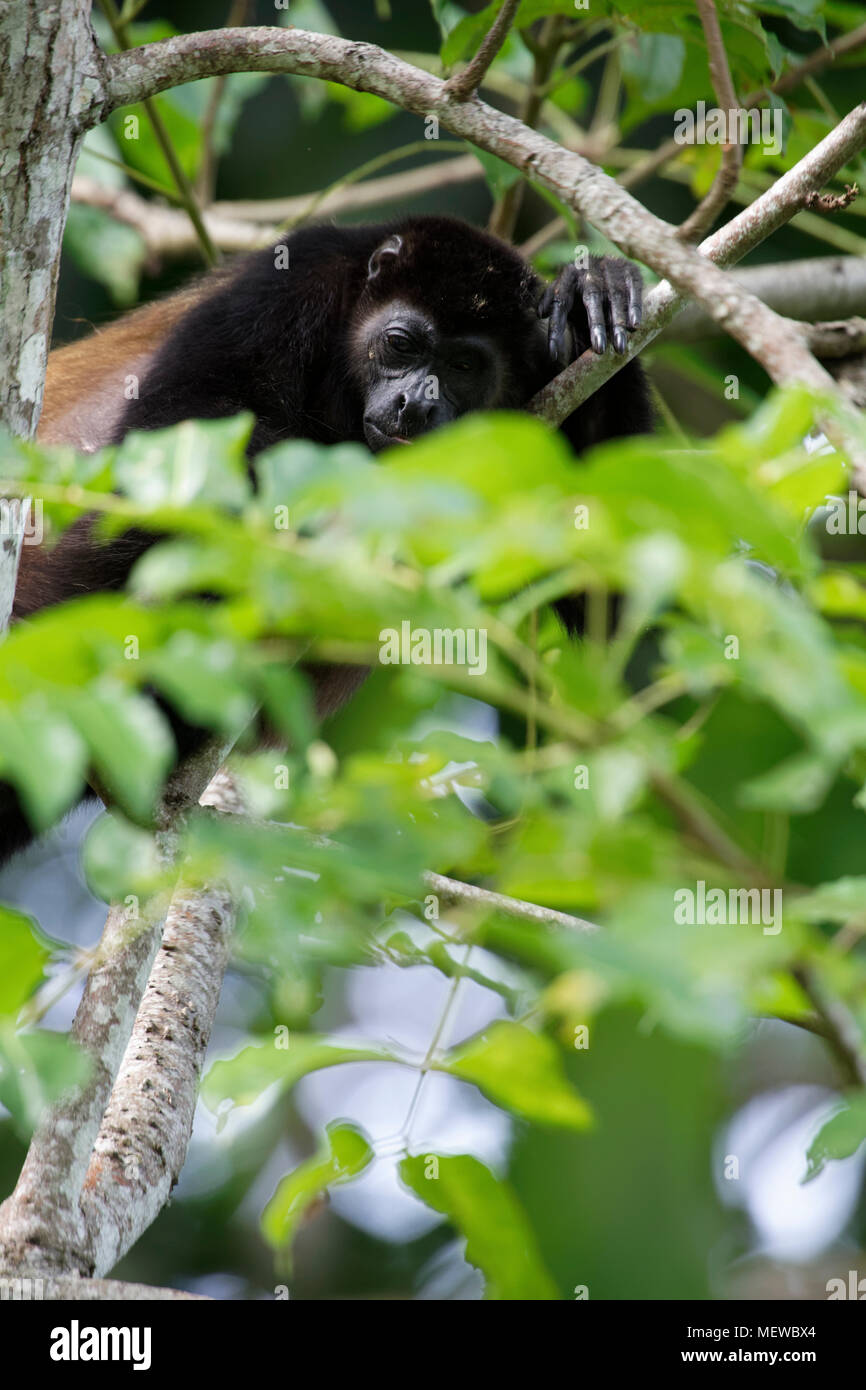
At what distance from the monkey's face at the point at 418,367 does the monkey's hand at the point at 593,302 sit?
1.72 ft

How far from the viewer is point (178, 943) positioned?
11.7 feet

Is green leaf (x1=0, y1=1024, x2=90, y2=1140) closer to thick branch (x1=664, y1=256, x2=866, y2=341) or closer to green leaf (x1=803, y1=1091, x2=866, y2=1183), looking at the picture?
green leaf (x1=803, y1=1091, x2=866, y2=1183)

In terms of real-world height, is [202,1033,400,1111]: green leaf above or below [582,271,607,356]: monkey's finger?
below

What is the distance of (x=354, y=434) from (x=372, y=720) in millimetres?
1346

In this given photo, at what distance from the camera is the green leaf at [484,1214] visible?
78.5 inches

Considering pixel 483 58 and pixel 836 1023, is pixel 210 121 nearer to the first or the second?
pixel 483 58

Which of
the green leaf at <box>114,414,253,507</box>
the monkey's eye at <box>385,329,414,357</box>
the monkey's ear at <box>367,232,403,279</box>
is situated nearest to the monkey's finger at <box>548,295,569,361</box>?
the monkey's eye at <box>385,329,414,357</box>

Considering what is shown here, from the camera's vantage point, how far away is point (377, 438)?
4070 millimetres

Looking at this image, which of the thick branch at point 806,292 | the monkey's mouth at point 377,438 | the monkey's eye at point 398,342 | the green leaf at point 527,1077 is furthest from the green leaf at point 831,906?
the thick branch at point 806,292

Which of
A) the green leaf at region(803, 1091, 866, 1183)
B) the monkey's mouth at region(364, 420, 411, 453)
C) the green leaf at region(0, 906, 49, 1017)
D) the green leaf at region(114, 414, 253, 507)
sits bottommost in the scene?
the green leaf at region(803, 1091, 866, 1183)

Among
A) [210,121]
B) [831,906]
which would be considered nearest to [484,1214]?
[831,906]

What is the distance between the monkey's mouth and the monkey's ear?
64cm

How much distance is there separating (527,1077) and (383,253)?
11.6 feet

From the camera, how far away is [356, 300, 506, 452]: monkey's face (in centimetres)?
412
